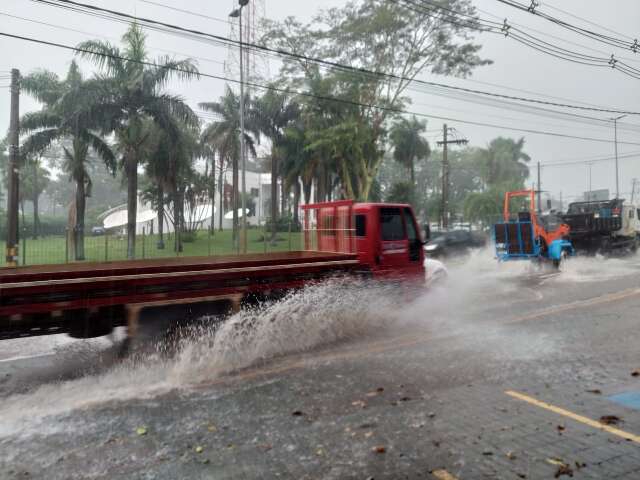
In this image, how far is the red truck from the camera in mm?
5719

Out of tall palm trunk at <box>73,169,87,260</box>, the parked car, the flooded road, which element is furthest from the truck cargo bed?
tall palm trunk at <box>73,169,87,260</box>

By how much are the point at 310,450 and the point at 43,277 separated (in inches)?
182

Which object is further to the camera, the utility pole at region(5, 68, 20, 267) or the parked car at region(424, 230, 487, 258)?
the parked car at region(424, 230, 487, 258)

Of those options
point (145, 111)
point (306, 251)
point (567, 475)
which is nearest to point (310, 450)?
point (567, 475)

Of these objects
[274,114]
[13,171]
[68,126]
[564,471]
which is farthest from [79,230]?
[564,471]

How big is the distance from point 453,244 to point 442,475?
64.9 ft

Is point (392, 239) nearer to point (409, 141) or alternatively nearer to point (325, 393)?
point (325, 393)

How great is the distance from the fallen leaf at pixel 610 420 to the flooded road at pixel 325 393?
0.17 m

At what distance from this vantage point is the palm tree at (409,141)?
4131cm

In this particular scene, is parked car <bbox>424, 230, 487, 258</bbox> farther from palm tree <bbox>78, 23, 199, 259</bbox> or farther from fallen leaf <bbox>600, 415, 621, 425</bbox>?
fallen leaf <bbox>600, 415, 621, 425</bbox>

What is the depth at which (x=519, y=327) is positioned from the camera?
337 inches

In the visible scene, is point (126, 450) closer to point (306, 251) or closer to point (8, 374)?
point (8, 374)

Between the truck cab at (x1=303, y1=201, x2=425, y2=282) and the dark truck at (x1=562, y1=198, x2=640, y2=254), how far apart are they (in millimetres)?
13740

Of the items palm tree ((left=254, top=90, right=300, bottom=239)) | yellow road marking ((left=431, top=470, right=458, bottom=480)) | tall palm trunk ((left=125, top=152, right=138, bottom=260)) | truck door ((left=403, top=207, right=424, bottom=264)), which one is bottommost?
yellow road marking ((left=431, top=470, right=458, bottom=480))
